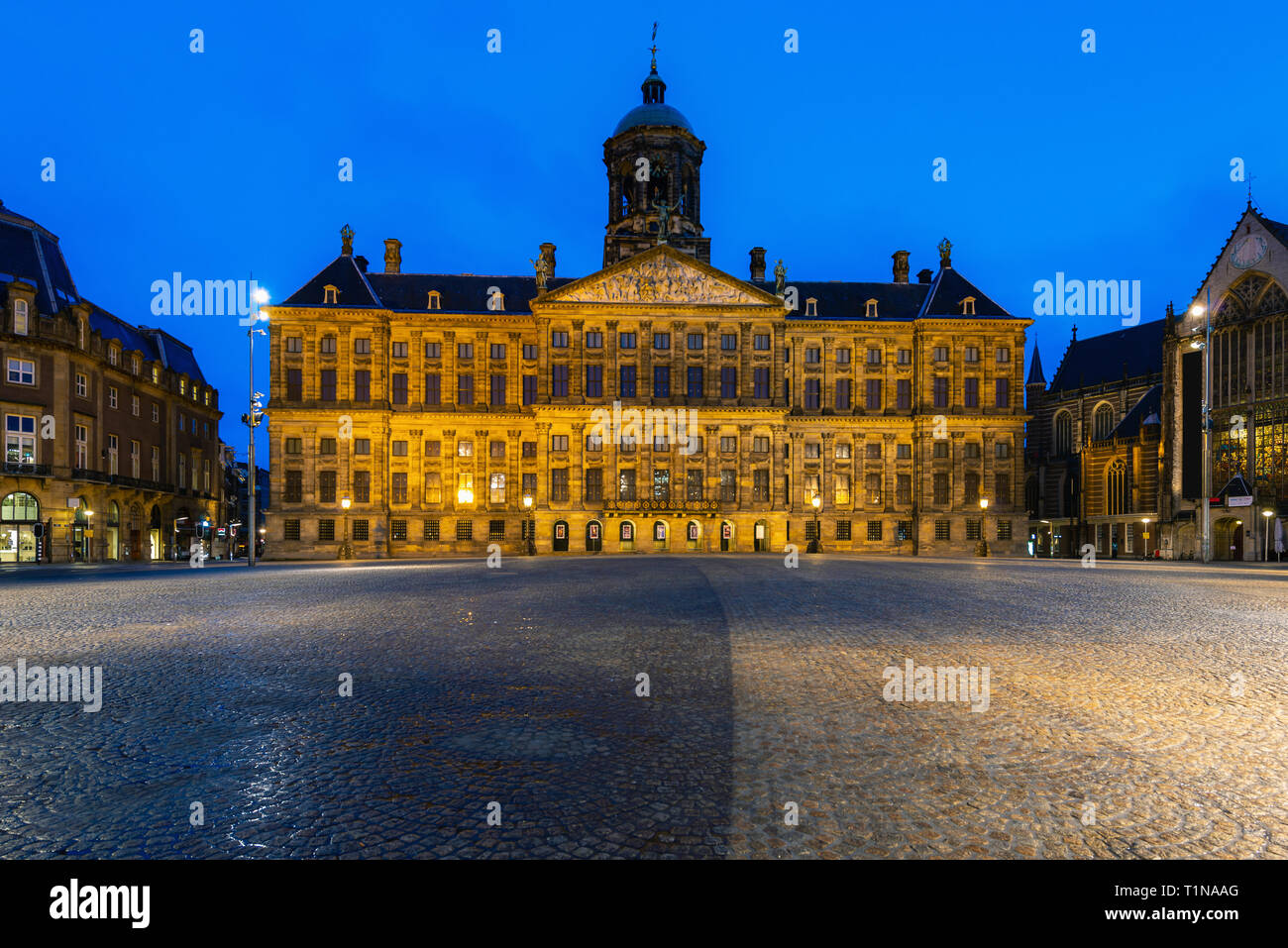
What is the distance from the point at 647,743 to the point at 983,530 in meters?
59.1

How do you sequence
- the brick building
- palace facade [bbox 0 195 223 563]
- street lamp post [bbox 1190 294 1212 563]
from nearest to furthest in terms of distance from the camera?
palace facade [bbox 0 195 223 563] < street lamp post [bbox 1190 294 1212 563] < the brick building

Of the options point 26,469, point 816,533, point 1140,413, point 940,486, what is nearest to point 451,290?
point 26,469

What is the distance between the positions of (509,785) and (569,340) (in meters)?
53.7

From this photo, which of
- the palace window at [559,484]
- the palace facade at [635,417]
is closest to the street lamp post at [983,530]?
the palace facade at [635,417]

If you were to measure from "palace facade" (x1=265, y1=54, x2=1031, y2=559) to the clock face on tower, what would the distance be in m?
14.2

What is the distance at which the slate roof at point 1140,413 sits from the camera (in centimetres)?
5950

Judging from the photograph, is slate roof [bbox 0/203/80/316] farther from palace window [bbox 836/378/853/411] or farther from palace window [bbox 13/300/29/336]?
palace window [bbox 836/378/853/411]

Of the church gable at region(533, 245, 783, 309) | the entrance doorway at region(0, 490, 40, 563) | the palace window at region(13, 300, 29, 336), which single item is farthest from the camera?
the church gable at region(533, 245, 783, 309)

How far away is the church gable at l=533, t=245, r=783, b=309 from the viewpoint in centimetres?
5609

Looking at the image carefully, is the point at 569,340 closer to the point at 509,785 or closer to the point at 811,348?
the point at 811,348

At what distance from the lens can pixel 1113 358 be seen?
2702 inches

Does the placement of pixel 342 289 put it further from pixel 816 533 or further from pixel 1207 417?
pixel 1207 417

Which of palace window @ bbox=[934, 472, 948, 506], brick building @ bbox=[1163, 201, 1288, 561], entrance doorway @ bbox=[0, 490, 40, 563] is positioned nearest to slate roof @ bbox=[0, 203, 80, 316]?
entrance doorway @ bbox=[0, 490, 40, 563]
